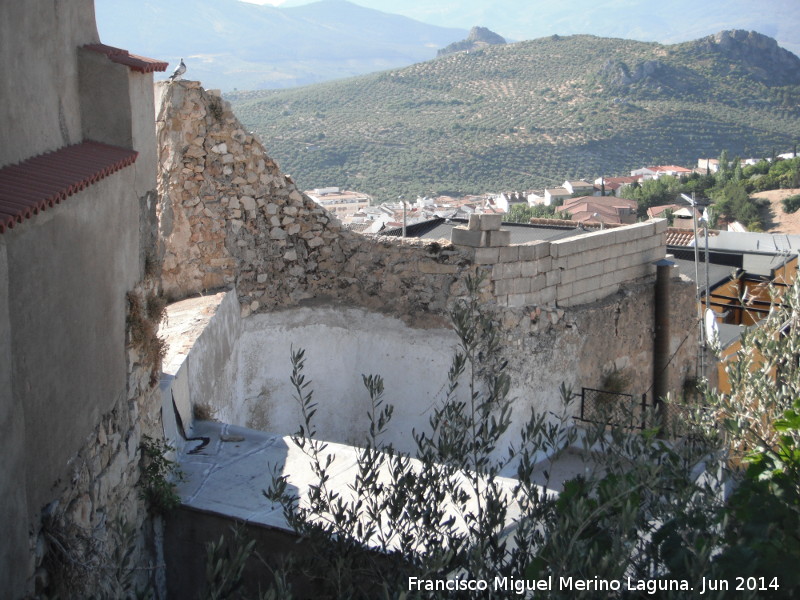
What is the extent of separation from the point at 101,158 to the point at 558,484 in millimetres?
5612

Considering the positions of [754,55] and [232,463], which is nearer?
[232,463]

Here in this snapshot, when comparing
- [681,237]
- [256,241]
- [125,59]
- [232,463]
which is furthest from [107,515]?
[681,237]

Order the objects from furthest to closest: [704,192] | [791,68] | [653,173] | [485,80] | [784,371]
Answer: [791,68]
[485,80]
[653,173]
[704,192]
[784,371]

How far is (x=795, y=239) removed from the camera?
25609 mm

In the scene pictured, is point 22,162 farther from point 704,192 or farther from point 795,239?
point 704,192

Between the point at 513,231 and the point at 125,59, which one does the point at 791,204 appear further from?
the point at 125,59

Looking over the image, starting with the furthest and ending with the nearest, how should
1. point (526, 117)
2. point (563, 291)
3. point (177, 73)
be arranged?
1. point (526, 117)
2. point (563, 291)
3. point (177, 73)

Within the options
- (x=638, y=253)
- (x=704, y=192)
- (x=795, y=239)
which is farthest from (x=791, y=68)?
(x=638, y=253)

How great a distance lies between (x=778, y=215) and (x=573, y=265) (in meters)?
35.0

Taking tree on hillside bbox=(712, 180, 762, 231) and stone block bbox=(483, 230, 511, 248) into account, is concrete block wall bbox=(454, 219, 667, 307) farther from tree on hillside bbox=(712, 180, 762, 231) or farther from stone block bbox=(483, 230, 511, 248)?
tree on hillside bbox=(712, 180, 762, 231)

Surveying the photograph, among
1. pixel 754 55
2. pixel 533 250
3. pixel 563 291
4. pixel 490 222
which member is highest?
pixel 754 55

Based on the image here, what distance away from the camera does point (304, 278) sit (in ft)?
30.1

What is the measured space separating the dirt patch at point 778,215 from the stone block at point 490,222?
33022mm

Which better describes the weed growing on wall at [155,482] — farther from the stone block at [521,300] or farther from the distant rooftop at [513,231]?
the distant rooftop at [513,231]
